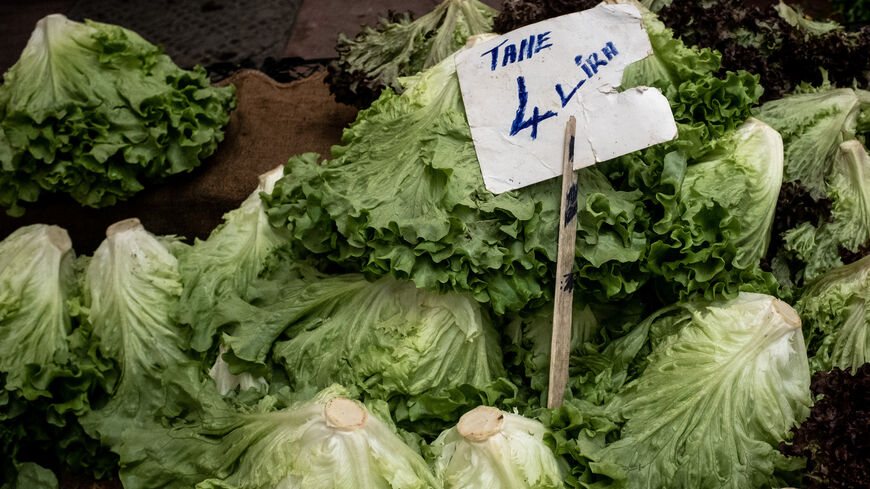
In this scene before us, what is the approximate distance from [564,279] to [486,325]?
12.4 inches

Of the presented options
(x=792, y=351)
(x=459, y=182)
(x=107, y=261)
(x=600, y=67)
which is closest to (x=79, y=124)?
(x=107, y=261)

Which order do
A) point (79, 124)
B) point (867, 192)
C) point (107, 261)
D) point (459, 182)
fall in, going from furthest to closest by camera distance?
point (79, 124) → point (107, 261) → point (867, 192) → point (459, 182)

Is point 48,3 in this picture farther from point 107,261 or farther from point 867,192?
point 867,192

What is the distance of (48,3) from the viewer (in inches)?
225

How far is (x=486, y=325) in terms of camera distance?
2.22 m

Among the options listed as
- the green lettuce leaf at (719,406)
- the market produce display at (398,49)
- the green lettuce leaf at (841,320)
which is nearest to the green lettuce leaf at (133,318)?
the market produce display at (398,49)

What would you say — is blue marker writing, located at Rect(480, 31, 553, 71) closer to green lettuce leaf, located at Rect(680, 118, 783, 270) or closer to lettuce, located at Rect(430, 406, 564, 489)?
green lettuce leaf, located at Rect(680, 118, 783, 270)

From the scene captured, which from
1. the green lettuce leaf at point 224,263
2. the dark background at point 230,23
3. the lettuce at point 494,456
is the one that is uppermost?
the lettuce at point 494,456

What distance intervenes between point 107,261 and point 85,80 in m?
0.85

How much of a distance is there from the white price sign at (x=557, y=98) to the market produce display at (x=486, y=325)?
0.07 m

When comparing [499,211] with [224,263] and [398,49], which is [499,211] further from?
[398,49]

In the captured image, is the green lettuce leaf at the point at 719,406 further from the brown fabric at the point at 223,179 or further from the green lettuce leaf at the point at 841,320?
the brown fabric at the point at 223,179

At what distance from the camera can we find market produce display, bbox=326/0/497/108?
3.14m

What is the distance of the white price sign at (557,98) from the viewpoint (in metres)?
2.07
